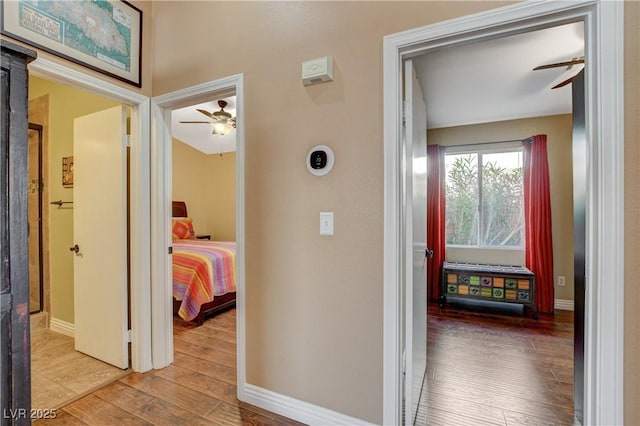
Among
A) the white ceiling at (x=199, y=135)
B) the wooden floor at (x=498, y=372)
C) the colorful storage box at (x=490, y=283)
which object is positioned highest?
the white ceiling at (x=199, y=135)

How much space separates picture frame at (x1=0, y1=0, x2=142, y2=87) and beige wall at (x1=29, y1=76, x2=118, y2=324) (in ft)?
3.01

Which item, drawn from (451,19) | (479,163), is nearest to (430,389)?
(451,19)

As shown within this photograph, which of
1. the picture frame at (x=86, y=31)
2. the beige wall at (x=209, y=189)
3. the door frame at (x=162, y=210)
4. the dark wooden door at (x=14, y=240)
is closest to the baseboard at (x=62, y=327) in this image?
the door frame at (x=162, y=210)

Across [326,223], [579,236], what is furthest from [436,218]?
[326,223]

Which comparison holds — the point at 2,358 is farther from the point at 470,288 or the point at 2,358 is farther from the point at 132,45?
the point at 470,288

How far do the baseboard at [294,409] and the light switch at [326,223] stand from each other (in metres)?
0.99

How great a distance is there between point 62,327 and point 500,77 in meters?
4.82

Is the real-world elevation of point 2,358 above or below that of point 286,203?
below

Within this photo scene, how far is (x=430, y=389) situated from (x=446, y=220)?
2.65 meters

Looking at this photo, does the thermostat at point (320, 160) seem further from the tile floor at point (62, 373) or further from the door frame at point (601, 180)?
the tile floor at point (62, 373)

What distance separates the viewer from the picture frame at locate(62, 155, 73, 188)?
8.95 feet

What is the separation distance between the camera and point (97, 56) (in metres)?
1.90

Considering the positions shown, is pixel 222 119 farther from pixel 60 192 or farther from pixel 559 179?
pixel 559 179

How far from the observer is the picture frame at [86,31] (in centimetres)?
157
